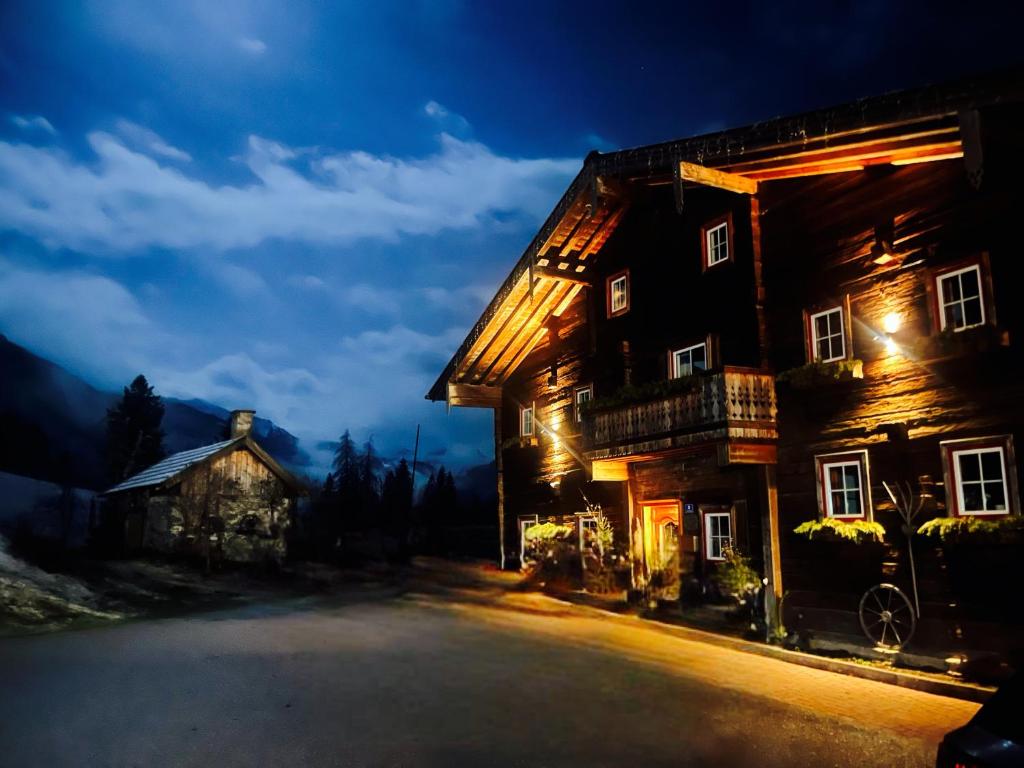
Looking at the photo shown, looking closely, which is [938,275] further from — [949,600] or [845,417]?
[949,600]

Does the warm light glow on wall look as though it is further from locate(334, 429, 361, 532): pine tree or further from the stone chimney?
locate(334, 429, 361, 532): pine tree

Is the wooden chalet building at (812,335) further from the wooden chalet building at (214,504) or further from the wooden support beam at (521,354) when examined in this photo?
the wooden chalet building at (214,504)

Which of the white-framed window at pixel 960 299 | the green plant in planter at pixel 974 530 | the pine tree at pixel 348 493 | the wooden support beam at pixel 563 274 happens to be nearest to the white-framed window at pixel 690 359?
the wooden support beam at pixel 563 274

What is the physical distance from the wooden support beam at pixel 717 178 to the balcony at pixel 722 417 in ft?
15.4

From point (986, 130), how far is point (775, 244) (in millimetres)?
5376

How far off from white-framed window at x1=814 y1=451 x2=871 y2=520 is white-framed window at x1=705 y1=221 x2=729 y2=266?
6.24 metres

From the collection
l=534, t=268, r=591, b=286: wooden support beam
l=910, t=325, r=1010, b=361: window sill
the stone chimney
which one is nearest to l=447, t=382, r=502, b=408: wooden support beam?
l=534, t=268, r=591, b=286: wooden support beam

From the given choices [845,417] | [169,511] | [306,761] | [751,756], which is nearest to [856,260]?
[845,417]

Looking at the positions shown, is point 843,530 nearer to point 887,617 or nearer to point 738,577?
point 887,617

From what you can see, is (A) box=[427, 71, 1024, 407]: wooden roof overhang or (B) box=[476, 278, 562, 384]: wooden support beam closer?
(A) box=[427, 71, 1024, 407]: wooden roof overhang

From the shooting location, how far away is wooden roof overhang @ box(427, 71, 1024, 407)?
41.3 feet

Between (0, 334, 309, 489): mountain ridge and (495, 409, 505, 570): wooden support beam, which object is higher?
(0, 334, 309, 489): mountain ridge

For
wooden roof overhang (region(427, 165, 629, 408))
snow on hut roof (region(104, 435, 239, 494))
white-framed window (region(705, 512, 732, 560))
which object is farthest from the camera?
snow on hut roof (region(104, 435, 239, 494))

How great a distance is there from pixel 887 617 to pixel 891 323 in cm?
587
